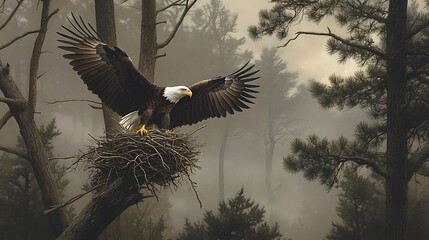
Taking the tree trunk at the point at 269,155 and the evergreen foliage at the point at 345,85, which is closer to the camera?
the evergreen foliage at the point at 345,85

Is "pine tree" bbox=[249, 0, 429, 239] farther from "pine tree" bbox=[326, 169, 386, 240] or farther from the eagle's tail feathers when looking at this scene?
the eagle's tail feathers

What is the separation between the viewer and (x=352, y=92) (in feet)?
26.7

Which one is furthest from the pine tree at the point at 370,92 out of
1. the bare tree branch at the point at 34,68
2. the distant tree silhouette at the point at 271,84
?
the distant tree silhouette at the point at 271,84

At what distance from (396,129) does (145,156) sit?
4.63 meters

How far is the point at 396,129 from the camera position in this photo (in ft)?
22.2

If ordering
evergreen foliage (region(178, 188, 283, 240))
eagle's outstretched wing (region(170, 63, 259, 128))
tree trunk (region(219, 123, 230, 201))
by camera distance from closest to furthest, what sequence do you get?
eagle's outstretched wing (region(170, 63, 259, 128)), evergreen foliage (region(178, 188, 283, 240)), tree trunk (region(219, 123, 230, 201))

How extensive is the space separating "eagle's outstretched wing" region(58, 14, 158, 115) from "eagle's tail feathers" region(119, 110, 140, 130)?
10 cm

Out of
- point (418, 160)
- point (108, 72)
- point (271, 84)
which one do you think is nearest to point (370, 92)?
point (418, 160)

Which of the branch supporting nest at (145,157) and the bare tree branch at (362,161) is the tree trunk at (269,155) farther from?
the branch supporting nest at (145,157)

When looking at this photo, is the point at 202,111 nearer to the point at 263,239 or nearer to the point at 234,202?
the point at 234,202

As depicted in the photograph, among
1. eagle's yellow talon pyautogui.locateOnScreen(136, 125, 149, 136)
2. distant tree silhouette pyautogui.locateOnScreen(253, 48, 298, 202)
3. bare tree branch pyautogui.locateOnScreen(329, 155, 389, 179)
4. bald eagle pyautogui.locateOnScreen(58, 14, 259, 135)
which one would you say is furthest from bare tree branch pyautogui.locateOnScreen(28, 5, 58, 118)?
distant tree silhouette pyautogui.locateOnScreen(253, 48, 298, 202)

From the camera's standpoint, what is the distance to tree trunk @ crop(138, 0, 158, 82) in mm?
7020

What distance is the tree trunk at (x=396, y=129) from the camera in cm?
664

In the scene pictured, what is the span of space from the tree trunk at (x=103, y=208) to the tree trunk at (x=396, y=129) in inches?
170
